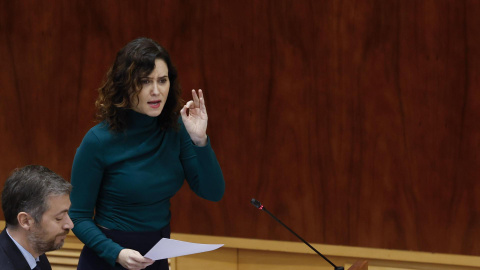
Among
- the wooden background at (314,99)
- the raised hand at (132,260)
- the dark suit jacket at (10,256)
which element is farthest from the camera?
the wooden background at (314,99)

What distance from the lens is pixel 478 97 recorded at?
1.27 m

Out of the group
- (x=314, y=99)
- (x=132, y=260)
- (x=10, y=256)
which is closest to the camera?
(x=10, y=256)

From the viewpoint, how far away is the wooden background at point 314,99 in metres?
1.29

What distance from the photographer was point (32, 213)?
746mm

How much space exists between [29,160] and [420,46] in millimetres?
873

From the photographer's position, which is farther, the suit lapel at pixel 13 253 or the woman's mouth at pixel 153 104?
the woman's mouth at pixel 153 104

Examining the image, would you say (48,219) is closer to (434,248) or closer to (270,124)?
(270,124)

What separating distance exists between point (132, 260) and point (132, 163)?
12cm

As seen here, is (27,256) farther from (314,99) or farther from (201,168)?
(314,99)

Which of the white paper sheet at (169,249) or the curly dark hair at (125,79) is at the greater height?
the curly dark hair at (125,79)

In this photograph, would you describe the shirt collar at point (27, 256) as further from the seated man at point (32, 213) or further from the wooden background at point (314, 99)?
the wooden background at point (314, 99)

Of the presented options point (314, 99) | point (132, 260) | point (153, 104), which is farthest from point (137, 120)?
point (314, 99)

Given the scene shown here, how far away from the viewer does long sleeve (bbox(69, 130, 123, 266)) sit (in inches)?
33.7

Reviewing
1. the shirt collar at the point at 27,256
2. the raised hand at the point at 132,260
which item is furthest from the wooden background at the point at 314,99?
the shirt collar at the point at 27,256
